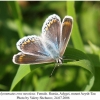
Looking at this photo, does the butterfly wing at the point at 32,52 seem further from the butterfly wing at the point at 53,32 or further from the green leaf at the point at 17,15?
the green leaf at the point at 17,15

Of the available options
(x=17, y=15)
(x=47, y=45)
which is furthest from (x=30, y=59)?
(x=17, y=15)

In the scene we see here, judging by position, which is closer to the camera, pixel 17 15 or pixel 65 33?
pixel 65 33

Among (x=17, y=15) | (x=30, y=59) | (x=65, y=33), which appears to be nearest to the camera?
(x=30, y=59)

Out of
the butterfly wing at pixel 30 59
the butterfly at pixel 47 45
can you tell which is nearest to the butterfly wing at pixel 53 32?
the butterfly at pixel 47 45

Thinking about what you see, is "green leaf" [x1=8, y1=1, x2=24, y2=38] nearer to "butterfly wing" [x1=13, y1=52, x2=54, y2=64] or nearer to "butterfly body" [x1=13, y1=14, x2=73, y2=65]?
"butterfly body" [x1=13, y1=14, x2=73, y2=65]

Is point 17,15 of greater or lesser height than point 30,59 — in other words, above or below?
above

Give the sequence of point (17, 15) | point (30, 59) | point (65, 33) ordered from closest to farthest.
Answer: point (30, 59) → point (65, 33) → point (17, 15)

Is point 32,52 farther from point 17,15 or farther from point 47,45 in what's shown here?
point 17,15

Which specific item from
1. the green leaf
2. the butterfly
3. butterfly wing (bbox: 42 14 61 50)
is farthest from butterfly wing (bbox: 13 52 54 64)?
the green leaf
